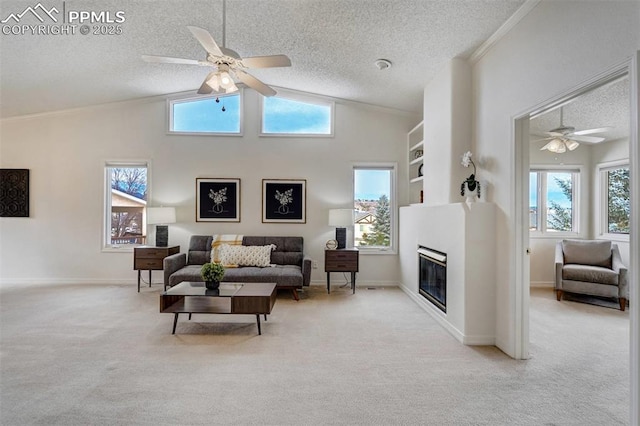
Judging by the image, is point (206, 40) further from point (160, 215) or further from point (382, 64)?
point (160, 215)

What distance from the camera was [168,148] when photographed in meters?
5.70

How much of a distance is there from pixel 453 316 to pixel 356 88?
354cm

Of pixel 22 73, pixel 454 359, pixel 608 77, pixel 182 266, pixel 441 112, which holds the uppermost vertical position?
pixel 22 73

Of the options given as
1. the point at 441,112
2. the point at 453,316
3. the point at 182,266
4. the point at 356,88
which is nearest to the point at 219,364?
the point at 453,316

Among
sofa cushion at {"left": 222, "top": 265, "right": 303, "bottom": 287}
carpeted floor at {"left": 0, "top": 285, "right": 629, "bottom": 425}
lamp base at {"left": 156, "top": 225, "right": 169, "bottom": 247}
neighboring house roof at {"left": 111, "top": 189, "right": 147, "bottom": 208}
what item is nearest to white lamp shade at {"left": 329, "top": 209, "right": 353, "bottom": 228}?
sofa cushion at {"left": 222, "top": 265, "right": 303, "bottom": 287}

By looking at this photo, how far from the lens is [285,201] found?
5699 mm

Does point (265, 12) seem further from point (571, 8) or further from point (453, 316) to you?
point (453, 316)

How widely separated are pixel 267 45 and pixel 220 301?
124 inches

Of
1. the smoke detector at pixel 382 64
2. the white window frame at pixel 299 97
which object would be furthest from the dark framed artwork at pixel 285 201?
the smoke detector at pixel 382 64

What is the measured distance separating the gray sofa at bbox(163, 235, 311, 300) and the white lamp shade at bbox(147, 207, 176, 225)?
489 millimetres

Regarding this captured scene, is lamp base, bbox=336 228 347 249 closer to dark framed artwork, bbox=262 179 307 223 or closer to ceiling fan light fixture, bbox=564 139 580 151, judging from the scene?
dark framed artwork, bbox=262 179 307 223

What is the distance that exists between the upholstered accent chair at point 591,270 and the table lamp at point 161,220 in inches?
238

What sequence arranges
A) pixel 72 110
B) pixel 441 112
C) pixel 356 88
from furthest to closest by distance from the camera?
pixel 72 110, pixel 356 88, pixel 441 112

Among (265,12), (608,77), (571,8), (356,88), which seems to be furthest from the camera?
(356,88)
